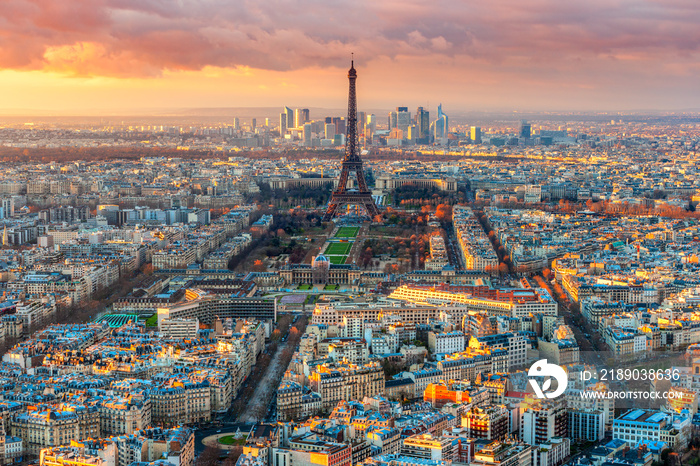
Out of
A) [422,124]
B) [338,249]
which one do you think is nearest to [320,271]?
[338,249]

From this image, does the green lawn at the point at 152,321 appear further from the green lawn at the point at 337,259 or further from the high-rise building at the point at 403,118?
the high-rise building at the point at 403,118

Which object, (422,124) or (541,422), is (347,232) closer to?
(541,422)

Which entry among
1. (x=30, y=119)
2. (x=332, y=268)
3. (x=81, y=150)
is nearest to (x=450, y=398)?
(x=332, y=268)

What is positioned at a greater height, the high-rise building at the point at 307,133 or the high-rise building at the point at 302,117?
the high-rise building at the point at 302,117

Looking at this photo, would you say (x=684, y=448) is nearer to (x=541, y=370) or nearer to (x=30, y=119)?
(x=541, y=370)

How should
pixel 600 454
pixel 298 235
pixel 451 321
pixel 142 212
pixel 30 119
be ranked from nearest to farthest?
pixel 600 454 < pixel 451 321 < pixel 298 235 < pixel 142 212 < pixel 30 119

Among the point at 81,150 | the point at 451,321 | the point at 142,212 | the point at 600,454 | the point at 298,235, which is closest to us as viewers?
the point at 600,454
